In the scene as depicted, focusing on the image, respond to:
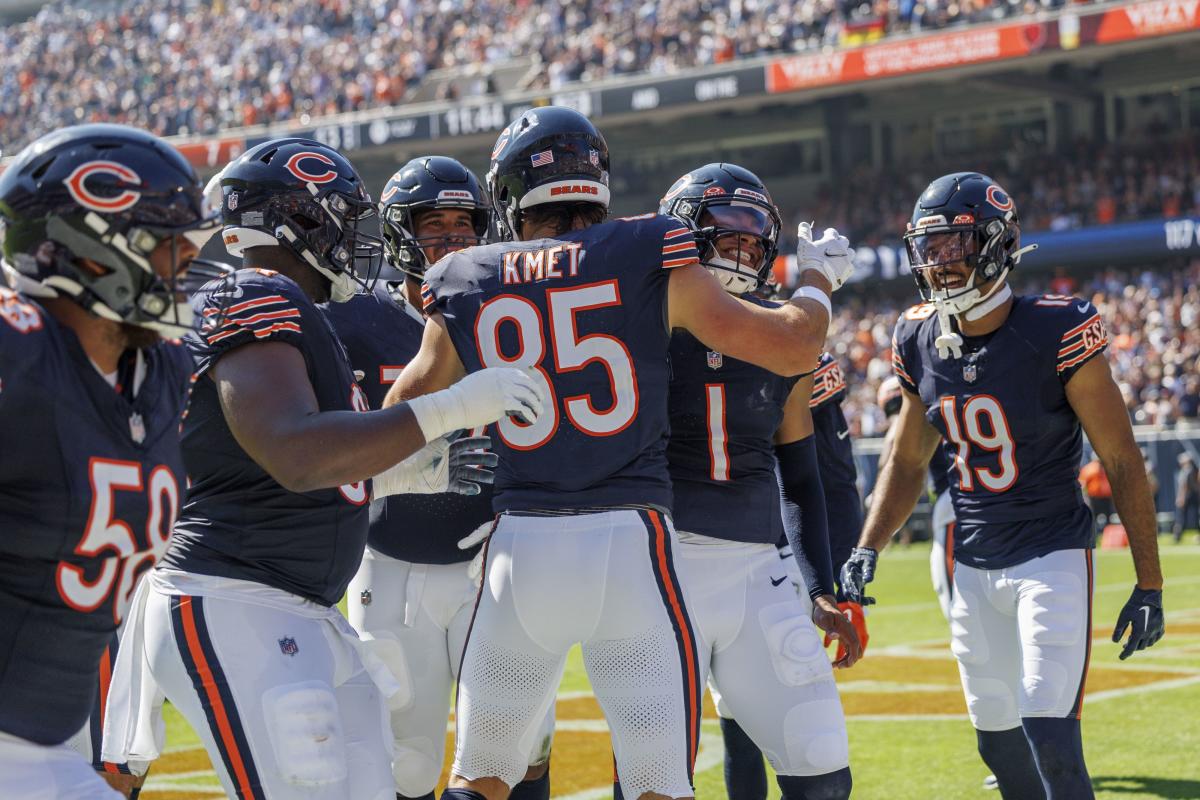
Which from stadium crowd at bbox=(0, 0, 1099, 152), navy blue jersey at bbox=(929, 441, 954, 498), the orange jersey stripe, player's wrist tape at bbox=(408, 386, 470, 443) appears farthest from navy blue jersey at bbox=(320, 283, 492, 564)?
stadium crowd at bbox=(0, 0, 1099, 152)

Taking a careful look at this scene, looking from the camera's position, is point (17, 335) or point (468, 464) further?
point (468, 464)

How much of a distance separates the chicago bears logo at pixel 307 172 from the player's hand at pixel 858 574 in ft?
7.00

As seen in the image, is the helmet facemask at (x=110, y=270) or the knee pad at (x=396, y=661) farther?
the knee pad at (x=396, y=661)

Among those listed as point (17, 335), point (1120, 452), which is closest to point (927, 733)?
point (1120, 452)

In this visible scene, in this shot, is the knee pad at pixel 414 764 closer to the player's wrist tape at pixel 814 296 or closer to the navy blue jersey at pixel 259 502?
the navy blue jersey at pixel 259 502

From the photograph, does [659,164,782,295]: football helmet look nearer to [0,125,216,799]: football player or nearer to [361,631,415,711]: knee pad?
[361,631,415,711]: knee pad

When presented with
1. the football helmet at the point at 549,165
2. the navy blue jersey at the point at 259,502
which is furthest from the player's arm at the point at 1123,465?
the navy blue jersey at the point at 259,502

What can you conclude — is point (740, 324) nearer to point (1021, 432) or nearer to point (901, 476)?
point (1021, 432)

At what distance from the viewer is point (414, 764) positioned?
4074mm

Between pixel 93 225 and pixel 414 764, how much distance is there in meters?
2.05

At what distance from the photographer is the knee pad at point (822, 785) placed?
375cm

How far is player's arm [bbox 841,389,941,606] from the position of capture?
507 centimetres

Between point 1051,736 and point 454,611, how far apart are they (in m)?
1.66

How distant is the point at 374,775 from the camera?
3080 millimetres
